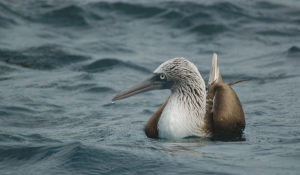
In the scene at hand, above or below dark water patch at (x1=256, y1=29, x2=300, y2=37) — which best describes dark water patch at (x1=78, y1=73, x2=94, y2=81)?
below

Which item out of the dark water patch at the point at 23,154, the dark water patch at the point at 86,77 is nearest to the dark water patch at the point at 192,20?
the dark water patch at the point at 86,77

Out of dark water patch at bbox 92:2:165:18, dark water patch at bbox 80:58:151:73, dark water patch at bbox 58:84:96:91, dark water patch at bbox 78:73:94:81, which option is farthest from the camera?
dark water patch at bbox 92:2:165:18

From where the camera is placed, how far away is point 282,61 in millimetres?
11195

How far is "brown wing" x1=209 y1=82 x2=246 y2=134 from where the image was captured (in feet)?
19.0

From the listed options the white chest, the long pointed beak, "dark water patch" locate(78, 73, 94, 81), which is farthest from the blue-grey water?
the long pointed beak

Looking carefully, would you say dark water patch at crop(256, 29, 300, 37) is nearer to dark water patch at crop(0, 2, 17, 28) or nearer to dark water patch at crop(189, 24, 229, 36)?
dark water patch at crop(189, 24, 229, 36)

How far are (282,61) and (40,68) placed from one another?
7141mm

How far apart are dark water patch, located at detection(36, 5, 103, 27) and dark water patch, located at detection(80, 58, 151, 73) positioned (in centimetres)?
345

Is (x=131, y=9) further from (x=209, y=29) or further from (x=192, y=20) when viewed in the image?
(x=209, y=29)

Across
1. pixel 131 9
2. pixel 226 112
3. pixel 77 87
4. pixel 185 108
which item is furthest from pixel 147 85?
pixel 131 9

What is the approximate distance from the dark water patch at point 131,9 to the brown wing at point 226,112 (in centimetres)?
912

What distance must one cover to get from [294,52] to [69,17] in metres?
8.20

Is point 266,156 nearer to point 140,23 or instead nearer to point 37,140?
point 37,140

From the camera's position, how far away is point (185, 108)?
593 centimetres
